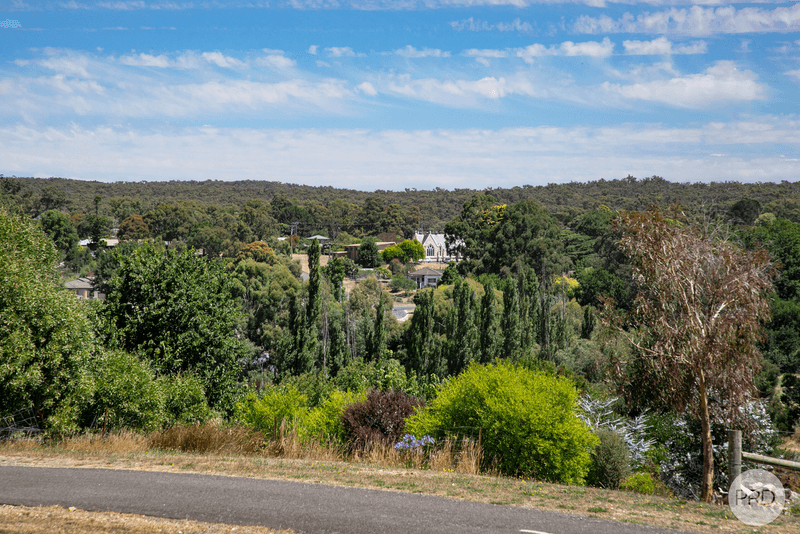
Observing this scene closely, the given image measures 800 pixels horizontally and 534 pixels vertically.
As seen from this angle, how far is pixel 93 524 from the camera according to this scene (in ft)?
21.2

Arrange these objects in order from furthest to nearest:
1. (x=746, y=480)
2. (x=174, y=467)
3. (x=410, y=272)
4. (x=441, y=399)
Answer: (x=410, y=272), (x=441, y=399), (x=174, y=467), (x=746, y=480)

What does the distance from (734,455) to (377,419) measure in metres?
6.55

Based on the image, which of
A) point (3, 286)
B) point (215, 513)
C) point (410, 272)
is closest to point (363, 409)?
point (215, 513)

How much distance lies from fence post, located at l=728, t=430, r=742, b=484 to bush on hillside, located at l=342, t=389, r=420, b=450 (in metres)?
6.01

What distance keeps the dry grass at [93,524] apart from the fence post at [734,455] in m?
6.41

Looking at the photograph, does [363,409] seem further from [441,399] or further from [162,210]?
[162,210]

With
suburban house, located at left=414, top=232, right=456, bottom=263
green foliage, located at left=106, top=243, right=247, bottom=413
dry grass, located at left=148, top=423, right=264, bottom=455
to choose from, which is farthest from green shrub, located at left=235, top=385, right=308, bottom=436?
suburban house, located at left=414, top=232, right=456, bottom=263

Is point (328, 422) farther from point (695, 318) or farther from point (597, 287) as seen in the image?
point (597, 287)

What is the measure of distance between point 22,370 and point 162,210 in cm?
8814

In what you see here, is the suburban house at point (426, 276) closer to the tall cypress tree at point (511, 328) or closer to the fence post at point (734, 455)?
the tall cypress tree at point (511, 328)

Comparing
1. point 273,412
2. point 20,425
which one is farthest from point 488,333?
point 20,425

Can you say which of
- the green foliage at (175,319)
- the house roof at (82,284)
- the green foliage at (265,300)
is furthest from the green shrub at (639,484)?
the house roof at (82,284)

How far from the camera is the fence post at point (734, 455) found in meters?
8.55

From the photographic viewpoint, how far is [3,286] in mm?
13180
